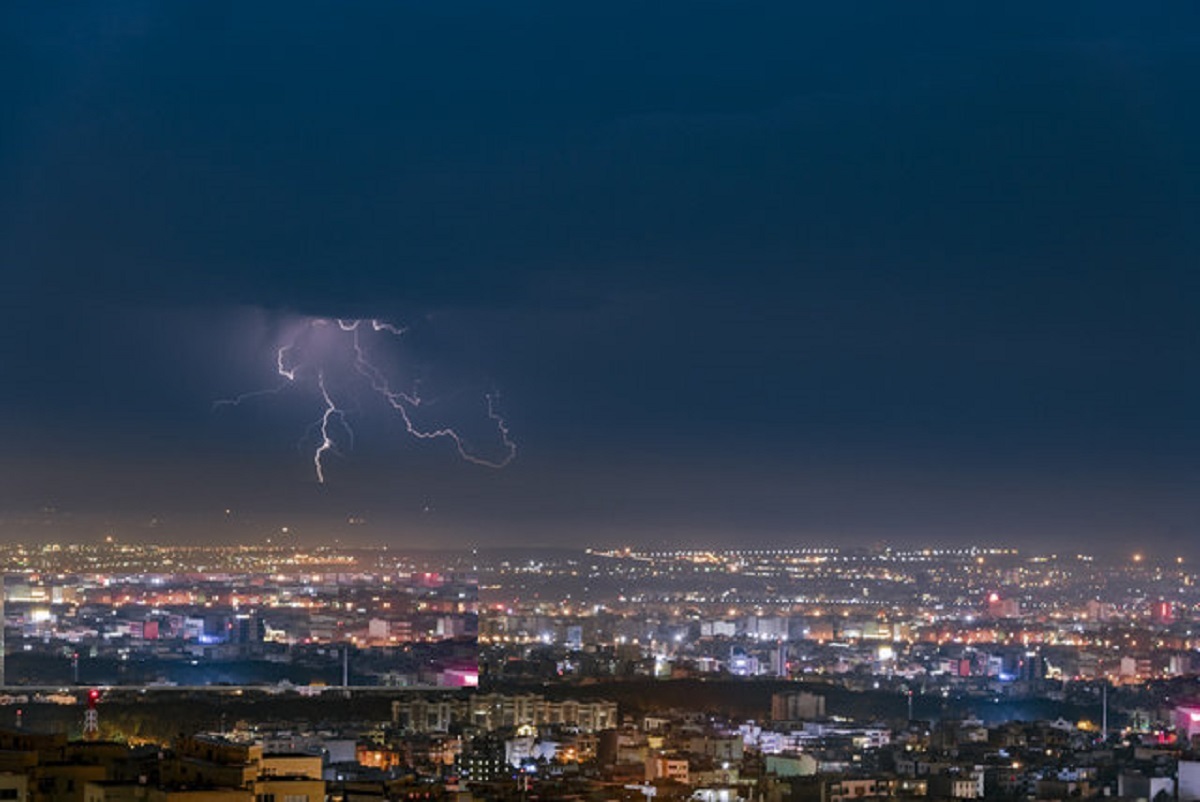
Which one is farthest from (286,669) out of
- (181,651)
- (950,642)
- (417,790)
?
(417,790)

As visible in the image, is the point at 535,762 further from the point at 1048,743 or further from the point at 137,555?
the point at 137,555

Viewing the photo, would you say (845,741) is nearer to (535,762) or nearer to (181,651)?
(535,762)

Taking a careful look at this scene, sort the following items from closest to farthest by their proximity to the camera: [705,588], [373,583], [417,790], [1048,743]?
[417,790] < [1048,743] < [373,583] < [705,588]

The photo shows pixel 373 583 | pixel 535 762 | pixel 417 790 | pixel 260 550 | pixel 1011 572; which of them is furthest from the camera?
pixel 1011 572

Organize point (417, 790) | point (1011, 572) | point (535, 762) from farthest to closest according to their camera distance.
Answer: point (1011, 572) < point (535, 762) < point (417, 790)

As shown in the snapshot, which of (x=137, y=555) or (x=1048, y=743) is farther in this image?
(x=137, y=555)

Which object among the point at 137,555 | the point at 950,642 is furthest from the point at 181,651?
the point at 950,642

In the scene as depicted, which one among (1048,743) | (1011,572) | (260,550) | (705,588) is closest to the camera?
(1048,743)

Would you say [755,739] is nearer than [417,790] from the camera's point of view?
No

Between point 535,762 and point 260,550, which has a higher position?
point 260,550
